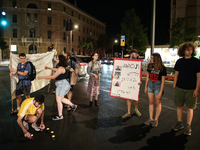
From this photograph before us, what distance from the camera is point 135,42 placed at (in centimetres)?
4441

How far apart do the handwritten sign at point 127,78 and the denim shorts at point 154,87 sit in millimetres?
386

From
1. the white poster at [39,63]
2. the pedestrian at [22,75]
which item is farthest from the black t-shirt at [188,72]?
the white poster at [39,63]

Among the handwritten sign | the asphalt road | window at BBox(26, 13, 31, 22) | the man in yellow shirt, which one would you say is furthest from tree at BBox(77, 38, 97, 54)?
the man in yellow shirt

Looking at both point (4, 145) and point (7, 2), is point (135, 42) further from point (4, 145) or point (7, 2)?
point (4, 145)

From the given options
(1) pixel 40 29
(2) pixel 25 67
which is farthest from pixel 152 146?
(1) pixel 40 29

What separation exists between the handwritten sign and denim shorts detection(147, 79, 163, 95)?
0.39 m

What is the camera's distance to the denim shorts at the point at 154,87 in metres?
4.44

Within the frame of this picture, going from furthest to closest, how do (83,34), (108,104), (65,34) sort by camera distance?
(83,34) < (65,34) < (108,104)

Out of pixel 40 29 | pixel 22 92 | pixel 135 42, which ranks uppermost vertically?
pixel 40 29

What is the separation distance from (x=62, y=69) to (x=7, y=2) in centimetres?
5138

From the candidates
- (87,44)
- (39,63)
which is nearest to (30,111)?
(39,63)

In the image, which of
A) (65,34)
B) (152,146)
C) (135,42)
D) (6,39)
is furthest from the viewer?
(65,34)

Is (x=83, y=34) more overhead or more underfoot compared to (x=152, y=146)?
more overhead

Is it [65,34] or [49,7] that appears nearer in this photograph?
[49,7]
